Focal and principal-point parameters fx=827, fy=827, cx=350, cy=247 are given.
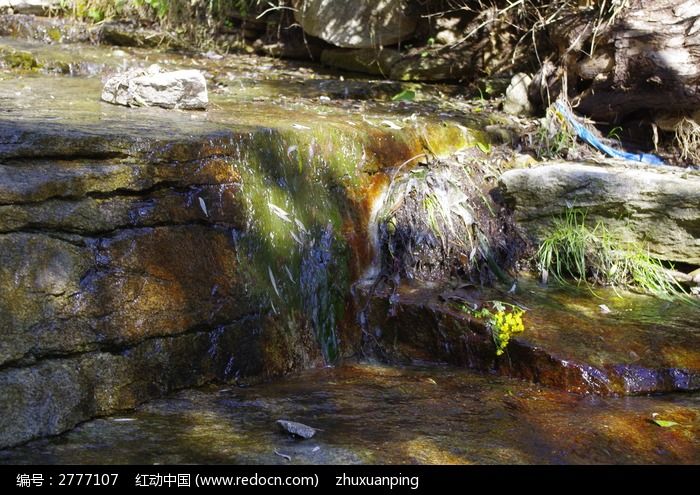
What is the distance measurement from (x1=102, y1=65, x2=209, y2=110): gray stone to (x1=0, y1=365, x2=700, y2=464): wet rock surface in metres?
2.20

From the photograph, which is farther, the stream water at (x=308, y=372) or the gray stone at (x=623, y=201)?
the gray stone at (x=623, y=201)

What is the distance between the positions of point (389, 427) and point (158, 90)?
119 inches

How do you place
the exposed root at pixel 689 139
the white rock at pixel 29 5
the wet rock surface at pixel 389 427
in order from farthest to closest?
1. the white rock at pixel 29 5
2. the exposed root at pixel 689 139
3. the wet rock surface at pixel 389 427

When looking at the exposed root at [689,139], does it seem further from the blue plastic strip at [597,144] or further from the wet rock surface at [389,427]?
the wet rock surface at [389,427]

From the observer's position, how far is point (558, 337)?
173 inches

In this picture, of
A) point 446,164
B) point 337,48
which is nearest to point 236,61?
point 337,48

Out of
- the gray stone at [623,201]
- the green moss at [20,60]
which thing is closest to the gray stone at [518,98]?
the gray stone at [623,201]

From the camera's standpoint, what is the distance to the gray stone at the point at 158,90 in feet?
17.6

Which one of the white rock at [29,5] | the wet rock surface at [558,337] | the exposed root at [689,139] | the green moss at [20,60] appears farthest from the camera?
the white rock at [29,5]

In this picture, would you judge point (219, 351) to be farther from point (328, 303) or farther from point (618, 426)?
point (618, 426)

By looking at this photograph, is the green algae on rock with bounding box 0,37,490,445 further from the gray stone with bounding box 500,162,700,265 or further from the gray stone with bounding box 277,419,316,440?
the gray stone with bounding box 500,162,700,265

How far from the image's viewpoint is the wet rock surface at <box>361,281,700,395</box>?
412 cm

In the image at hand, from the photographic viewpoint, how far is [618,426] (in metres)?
3.63

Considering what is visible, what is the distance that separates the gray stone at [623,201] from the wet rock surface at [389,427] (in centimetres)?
168
